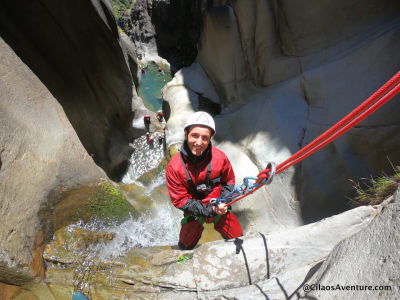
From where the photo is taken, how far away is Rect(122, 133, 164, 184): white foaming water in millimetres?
6219

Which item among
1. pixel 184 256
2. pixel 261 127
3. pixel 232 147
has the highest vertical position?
pixel 184 256

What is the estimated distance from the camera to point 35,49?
384 cm

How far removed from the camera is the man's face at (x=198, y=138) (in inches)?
81.0

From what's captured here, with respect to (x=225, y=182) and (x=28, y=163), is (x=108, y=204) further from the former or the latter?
(x=225, y=182)

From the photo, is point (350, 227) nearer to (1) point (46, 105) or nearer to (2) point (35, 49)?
(1) point (46, 105)

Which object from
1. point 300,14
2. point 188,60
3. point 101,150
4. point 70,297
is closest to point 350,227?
point 70,297

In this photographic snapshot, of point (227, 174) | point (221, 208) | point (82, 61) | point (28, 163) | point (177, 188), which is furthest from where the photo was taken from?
point (82, 61)

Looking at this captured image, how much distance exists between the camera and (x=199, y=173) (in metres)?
2.33

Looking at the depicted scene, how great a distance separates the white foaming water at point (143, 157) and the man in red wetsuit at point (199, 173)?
3948mm

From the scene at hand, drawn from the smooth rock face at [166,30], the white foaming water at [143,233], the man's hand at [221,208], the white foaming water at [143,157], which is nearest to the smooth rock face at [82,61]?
the white foaming water at [143,157]

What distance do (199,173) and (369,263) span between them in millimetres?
1442

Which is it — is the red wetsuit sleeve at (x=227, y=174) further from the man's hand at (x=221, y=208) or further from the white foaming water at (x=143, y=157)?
the white foaming water at (x=143, y=157)

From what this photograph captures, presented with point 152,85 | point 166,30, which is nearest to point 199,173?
point 152,85

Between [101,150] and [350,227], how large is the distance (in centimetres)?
470
